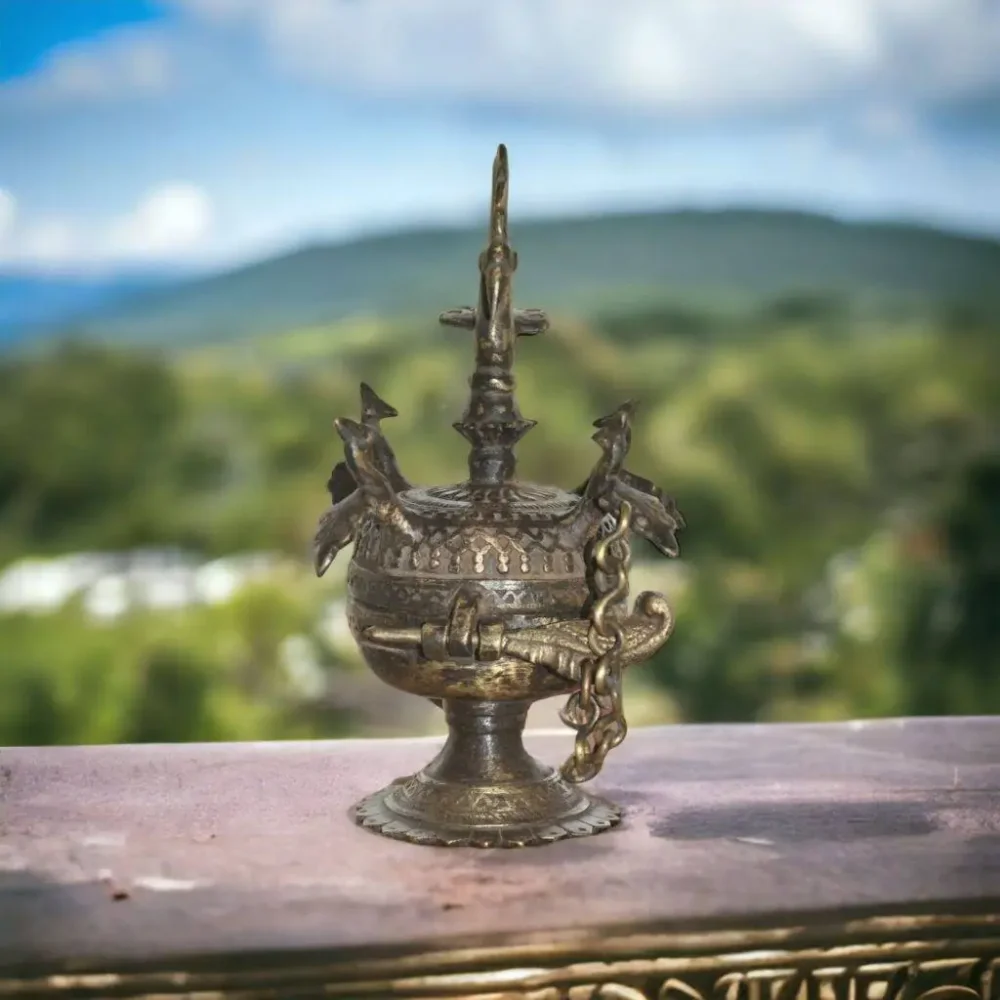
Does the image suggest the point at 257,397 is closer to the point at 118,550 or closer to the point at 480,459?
the point at 118,550

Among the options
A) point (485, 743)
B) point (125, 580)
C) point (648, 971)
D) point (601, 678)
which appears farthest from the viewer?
point (125, 580)

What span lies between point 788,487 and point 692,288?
46cm

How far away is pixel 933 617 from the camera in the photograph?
309cm

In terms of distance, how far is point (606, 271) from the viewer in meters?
3.20

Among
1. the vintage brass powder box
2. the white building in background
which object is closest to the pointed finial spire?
the vintage brass powder box

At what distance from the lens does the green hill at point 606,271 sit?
10.1ft

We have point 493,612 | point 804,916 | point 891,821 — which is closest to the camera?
point 804,916

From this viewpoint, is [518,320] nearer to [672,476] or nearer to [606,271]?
[672,476]

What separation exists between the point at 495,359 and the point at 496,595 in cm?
22

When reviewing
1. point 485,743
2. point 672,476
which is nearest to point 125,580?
point 672,476

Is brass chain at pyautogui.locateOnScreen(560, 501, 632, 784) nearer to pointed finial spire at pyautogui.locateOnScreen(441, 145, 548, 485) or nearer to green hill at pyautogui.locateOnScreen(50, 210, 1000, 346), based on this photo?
pointed finial spire at pyautogui.locateOnScreen(441, 145, 548, 485)

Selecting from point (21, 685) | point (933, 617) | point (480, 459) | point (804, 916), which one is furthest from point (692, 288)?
point (804, 916)

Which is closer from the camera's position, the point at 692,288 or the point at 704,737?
the point at 704,737

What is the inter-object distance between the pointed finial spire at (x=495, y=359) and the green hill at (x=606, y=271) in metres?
1.65
